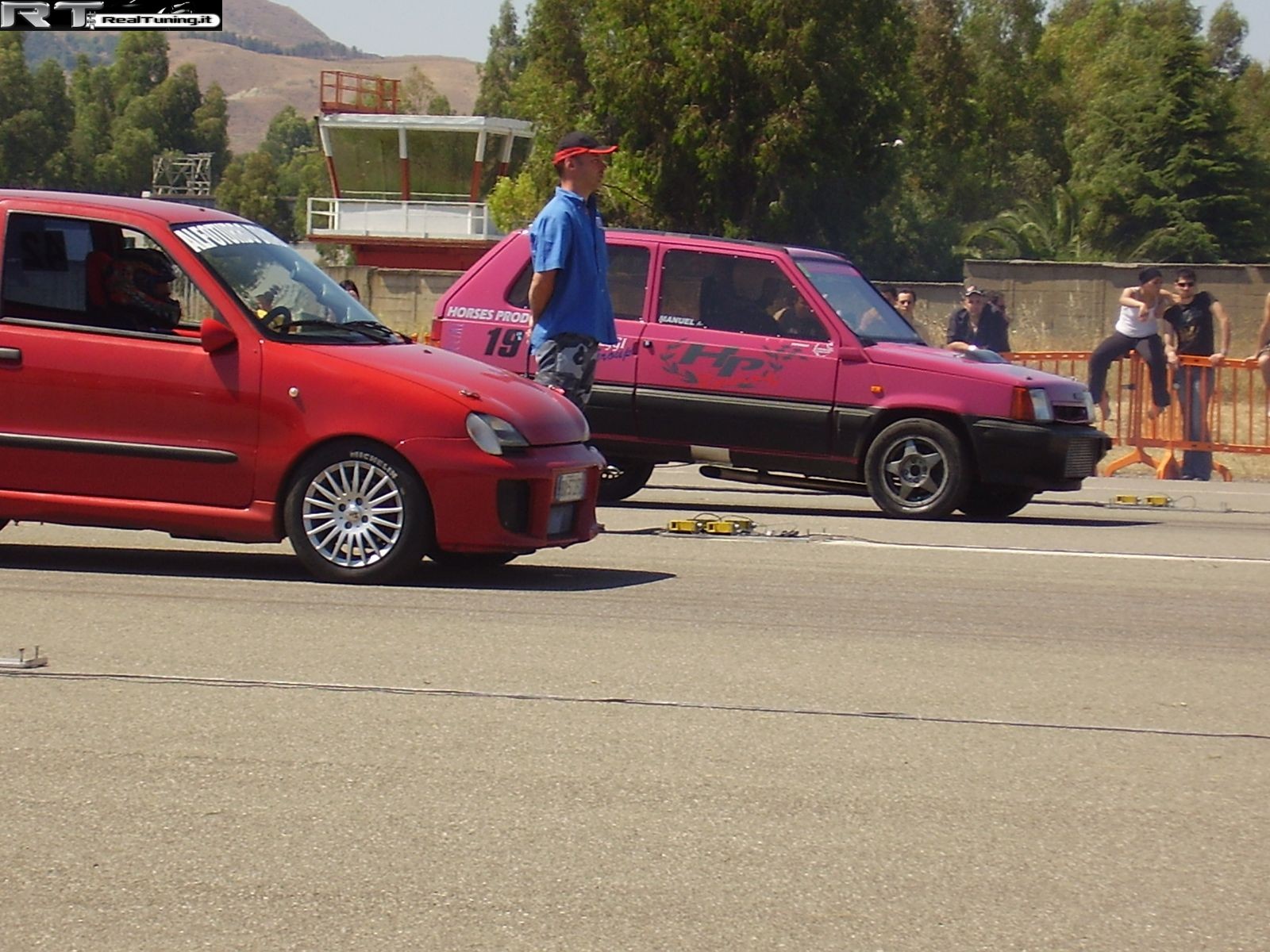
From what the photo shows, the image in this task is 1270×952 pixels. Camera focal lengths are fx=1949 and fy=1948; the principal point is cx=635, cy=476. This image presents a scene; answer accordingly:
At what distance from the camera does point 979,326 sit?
1989 cm

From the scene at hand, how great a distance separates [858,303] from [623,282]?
1506 millimetres

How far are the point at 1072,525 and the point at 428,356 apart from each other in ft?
16.2

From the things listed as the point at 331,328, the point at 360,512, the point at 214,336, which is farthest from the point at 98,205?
the point at 360,512

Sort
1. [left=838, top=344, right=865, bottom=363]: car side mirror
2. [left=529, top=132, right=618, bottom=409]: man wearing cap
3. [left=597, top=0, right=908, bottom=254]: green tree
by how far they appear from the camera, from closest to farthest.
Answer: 1. [left=529, top=132, right=618, bottom=409]: man wearing cap
2. [left=838, top=344, right=865, bottom=363]: car side mirror
3. [left=597, top=0, right=908, bottom=254]: green tree

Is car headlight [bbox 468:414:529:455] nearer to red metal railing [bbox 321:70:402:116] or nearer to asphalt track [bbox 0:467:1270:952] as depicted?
asphalt track [bbox 0:467:1270:952]

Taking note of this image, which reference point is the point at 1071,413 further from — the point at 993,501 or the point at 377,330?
the point at 377,330

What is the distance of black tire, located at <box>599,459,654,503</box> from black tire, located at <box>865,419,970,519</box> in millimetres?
1571

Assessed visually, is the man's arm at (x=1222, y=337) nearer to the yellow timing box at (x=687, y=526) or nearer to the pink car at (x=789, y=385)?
the pink car at (x=789, y=385)

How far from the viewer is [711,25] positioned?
40.2 metres

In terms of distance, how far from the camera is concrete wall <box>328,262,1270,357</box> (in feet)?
98.8

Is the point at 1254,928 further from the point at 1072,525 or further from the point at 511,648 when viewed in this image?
the point at 1072,525

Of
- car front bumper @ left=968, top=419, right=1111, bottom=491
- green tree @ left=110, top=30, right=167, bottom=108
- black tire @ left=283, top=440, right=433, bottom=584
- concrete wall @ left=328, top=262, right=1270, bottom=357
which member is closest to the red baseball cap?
black tire @ left=283, top=440, right=433, bottom=584

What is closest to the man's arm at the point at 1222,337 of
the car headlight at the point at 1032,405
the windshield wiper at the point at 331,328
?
the car headlight at the point at 1032,405

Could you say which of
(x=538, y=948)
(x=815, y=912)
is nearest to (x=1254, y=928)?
(x=815, y=912)
